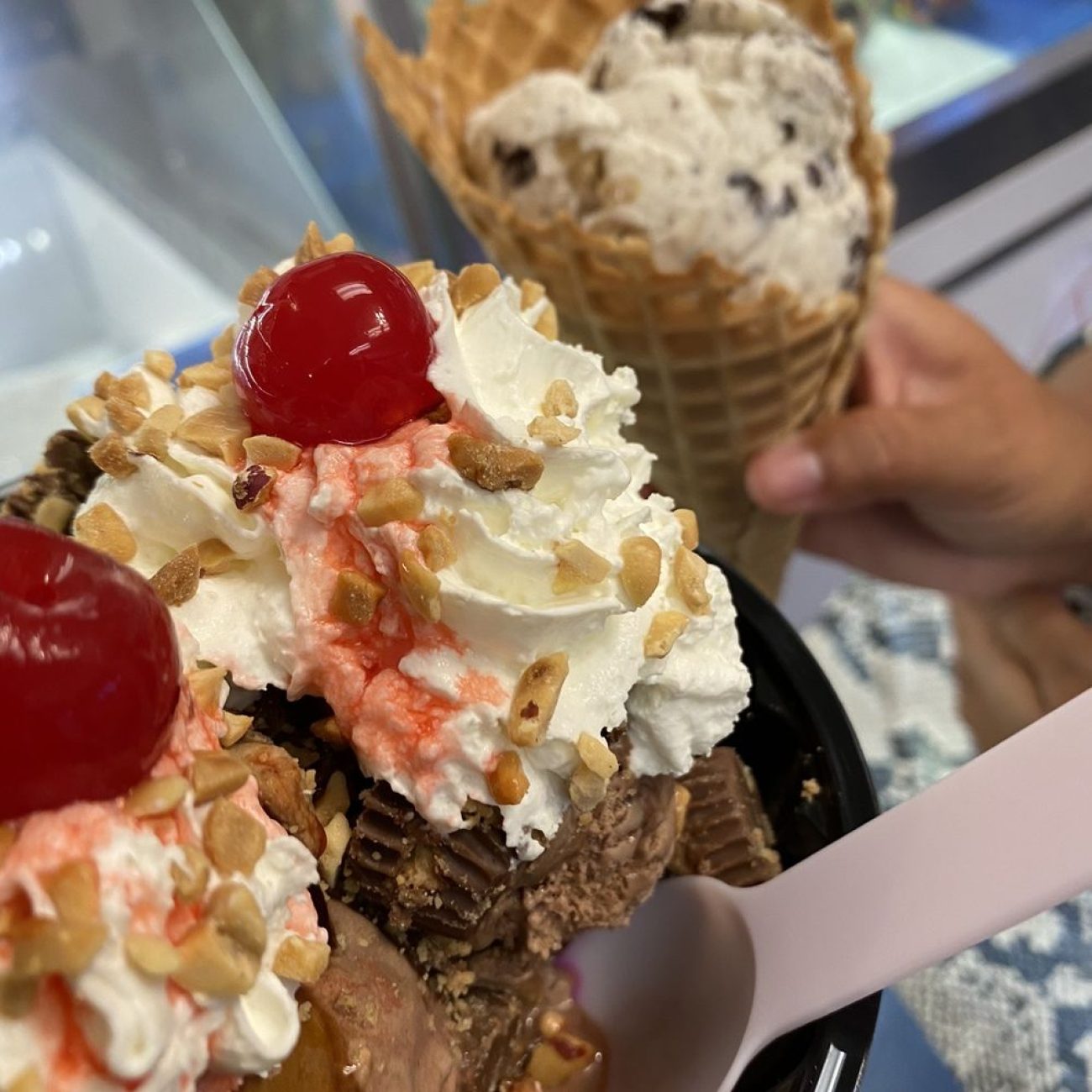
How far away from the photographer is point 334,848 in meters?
0.63

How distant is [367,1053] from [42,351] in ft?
3.51

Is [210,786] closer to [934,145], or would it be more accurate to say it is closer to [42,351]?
[42,351]

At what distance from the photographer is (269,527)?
633 millimetres

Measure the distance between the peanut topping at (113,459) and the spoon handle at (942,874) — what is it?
0.52 m

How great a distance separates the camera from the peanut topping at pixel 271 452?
625 millimetres

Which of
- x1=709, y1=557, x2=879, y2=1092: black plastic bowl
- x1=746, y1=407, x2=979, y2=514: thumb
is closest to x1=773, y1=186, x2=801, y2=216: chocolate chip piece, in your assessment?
x1=746, y1=407, x2=979, y2=514: thumb

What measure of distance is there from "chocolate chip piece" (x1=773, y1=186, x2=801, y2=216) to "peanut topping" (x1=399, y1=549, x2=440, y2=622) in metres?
0.71

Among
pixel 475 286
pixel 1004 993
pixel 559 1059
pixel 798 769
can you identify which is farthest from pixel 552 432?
pixel 1004 993

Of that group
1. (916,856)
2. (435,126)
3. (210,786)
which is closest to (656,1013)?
(916,856)

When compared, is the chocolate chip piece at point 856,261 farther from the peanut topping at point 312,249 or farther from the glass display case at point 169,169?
the peanut topping at point 312,249

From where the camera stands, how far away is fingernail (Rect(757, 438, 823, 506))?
126cm

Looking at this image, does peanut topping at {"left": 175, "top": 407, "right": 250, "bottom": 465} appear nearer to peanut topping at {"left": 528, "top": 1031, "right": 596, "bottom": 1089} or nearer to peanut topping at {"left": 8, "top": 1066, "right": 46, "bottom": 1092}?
peanut topping at {"left": 8, "top": 1066, "right": 46, "bottom": 1092}

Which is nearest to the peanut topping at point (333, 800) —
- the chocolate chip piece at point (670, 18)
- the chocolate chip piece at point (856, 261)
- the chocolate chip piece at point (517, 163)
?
the chocolate chip piece at point (517, 163)

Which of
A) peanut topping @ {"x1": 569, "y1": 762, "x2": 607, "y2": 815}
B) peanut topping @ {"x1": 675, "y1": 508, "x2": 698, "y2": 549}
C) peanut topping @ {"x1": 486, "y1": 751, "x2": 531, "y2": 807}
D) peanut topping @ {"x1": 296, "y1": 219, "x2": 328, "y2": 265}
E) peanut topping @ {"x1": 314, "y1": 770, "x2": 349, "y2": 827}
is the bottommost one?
peanut topping @ {"x1": 569, "y1": 762, "x2": 607, "y2": 815}
